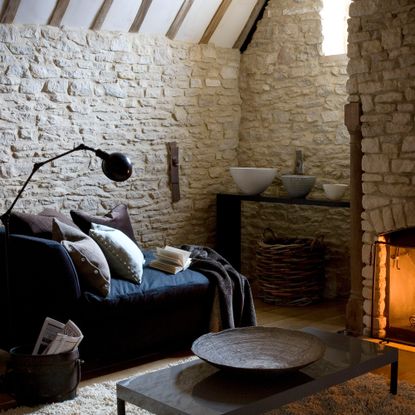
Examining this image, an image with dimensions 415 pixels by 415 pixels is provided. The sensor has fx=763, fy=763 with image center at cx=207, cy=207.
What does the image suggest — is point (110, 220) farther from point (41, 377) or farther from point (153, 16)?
point (153, 16)

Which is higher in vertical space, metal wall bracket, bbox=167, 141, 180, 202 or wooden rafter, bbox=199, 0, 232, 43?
wooden rafter, bbox=199, 0, 232, 43

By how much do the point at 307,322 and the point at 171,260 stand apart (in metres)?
1.29

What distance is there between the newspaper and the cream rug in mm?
295

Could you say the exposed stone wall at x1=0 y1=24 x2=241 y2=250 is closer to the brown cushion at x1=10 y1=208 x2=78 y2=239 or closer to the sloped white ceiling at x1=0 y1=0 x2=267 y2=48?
the sloped white ceiling at x1=0 y1=0 x2=267 y2=48

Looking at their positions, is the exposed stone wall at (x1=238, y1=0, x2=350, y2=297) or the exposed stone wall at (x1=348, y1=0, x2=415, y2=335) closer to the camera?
the exposed stone wall at (x1=348, y1=0, x2=415, y2=335)

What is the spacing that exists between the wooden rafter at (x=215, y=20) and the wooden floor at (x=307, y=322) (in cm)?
242

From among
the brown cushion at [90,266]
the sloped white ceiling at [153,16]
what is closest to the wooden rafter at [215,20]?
the sloped white ceiling at [153,16]

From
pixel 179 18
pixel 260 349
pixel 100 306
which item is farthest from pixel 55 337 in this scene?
pixel 179 18

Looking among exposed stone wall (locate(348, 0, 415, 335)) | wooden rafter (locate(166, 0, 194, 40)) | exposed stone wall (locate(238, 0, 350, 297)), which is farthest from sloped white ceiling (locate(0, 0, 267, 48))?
exposed stone wall (locate(348, 0, 415, 335))

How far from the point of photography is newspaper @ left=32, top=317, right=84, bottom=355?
4176mm

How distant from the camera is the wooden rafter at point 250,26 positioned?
6961 millimetres

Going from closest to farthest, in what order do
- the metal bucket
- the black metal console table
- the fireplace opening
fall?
the metal bucket, the fireplace opening, the black metal console table

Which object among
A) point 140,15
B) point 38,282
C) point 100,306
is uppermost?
point 140,15

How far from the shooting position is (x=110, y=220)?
5598mm
